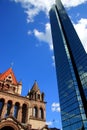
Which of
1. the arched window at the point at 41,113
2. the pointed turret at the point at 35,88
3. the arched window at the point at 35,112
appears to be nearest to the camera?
the arched window at the point at 35,112

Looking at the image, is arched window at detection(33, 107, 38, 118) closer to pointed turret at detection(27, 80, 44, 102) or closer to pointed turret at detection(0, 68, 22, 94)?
pointed turret at detection(27, 80, 44, 102)

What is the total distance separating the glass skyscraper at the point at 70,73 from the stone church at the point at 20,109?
1531 centimetres

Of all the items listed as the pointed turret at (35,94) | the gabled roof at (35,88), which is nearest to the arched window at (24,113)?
the pointed turret at (35,94)

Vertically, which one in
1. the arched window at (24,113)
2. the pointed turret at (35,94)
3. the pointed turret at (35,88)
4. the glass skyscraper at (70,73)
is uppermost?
the glass skyscraper at (70,73)

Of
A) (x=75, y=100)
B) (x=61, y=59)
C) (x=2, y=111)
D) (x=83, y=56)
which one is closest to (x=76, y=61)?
(x=83, y=56)

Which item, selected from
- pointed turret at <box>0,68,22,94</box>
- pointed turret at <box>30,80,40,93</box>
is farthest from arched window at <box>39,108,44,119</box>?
pointed turret at <box>0,68,22,94</box>

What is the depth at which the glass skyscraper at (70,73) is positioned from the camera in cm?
5650

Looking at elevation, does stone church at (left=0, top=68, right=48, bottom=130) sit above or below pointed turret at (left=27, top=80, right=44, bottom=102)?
below

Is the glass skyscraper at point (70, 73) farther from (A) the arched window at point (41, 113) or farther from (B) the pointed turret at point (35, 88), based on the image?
(B) the pointed turret at point (35, 88)

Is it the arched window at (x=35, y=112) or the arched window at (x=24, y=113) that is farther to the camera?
the arched window at (x=35, y=112)

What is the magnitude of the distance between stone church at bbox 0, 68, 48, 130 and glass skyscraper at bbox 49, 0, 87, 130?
15313 millimetres

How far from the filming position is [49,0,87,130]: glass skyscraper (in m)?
56.5

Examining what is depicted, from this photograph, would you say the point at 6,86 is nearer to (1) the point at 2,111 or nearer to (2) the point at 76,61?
(1) the point at 2,111

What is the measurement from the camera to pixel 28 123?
3806cm
